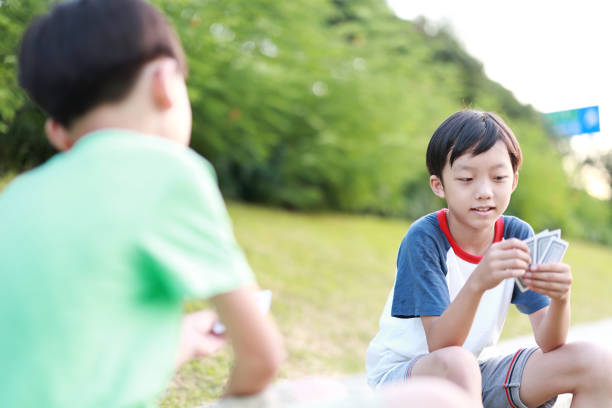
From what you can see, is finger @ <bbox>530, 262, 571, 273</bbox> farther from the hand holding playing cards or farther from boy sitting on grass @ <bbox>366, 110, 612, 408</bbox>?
the hand holding playing cards

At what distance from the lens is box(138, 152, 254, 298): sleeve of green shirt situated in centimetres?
92

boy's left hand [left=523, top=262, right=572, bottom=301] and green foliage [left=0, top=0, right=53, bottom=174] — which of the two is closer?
boy's left hand [left=523, top=262, right=572, bottom=301]

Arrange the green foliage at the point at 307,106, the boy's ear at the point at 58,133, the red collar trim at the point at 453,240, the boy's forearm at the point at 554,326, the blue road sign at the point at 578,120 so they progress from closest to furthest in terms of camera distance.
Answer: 1. the boy's ear at the point at 58,133
2. the boy's forearm at the point at 554,326
3. the red collar trim at the point at 453,240
4. the blue road sign at the point at 578,120
5. the green foliage at the point at 307,106

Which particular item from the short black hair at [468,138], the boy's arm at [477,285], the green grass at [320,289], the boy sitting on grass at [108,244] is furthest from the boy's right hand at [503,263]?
the green grass at [320,289]

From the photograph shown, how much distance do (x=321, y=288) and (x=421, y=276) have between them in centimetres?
386

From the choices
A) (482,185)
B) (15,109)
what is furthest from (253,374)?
(15,109)

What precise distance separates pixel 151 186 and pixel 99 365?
304mm

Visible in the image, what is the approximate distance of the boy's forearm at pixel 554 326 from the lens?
170 cm

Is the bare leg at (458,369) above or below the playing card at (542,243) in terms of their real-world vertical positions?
below

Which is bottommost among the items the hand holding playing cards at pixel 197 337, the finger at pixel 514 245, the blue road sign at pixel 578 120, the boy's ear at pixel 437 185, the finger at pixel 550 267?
the hand holding playing cards at pixel 197 337

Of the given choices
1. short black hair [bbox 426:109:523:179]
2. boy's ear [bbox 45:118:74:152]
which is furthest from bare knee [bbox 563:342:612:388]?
boy's ear [bbox 45:118:74:152]

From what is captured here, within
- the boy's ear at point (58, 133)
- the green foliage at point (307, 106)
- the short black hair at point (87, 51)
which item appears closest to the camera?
the short black hair at point (87, 51)

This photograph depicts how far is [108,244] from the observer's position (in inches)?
36.1

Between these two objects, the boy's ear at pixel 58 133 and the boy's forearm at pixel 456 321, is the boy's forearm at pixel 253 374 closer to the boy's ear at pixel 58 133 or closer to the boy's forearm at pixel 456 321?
the boy's ear at pixel 58 133
